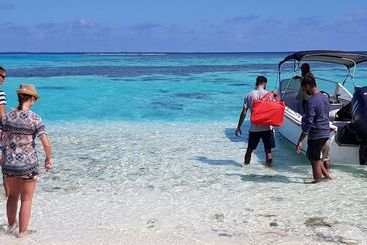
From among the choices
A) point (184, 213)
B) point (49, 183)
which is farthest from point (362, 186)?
point (49, 183)

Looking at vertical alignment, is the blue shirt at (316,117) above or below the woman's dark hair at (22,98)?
below

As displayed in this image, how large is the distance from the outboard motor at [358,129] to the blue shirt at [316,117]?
1.22 m

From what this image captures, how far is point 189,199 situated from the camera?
6383mm

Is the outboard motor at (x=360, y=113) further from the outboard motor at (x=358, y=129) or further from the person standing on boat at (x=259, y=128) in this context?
the person standing on boat at (x=259, y=128)

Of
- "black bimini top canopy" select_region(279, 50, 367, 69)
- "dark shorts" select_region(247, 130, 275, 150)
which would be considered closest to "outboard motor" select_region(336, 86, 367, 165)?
"dark shorts" select_region(247, 130, 275, 150)

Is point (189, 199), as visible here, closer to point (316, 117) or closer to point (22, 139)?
point (316, 117)

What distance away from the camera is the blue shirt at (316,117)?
6258 mm

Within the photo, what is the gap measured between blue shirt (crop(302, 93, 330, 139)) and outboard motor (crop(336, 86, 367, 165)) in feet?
4.01

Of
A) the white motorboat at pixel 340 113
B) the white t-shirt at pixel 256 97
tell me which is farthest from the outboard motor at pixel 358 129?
the white t-shirt at pixel 256 97

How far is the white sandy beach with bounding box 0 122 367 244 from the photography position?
4977 millimetres

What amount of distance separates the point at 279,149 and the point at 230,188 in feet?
9.91

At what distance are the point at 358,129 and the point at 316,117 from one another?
4.98ft

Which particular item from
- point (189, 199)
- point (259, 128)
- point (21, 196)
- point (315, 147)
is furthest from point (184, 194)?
point (21, 196)

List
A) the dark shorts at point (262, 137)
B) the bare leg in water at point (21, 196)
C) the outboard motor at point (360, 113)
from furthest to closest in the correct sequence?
the dark shorts at point (262, 137) → the outboard motor at point (360, 113) → the bare leg in water at point (21, 196)
